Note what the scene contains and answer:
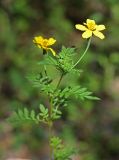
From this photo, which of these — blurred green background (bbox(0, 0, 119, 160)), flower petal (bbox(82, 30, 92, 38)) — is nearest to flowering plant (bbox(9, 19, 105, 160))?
flower petal (bbox(82, 30, 92, 38))

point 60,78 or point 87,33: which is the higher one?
point 87,33

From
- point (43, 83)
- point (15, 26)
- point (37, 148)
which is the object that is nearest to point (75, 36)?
point (15, 26)

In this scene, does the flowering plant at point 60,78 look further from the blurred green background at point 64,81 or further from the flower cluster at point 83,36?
the blurred green background at point 64,81

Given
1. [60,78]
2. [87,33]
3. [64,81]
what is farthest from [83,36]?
[64,81]

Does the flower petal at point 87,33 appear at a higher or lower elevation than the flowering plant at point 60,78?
higher

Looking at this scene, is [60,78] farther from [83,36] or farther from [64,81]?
[64,81]

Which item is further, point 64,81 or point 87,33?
point 64,81

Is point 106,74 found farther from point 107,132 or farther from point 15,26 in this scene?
point 15,26

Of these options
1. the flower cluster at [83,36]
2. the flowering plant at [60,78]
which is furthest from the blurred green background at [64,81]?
the flower cluster at [83,36]

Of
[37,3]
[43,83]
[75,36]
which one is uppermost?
[37,3]
